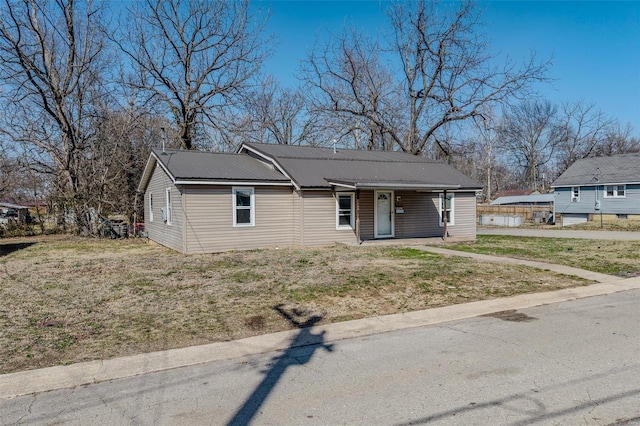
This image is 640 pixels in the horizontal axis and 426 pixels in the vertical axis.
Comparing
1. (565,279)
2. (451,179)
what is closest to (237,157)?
(451,179)

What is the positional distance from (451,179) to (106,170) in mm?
15692

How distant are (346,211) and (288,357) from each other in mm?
11890

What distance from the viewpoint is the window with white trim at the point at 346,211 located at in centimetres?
1655

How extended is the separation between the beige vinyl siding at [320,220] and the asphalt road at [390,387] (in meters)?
10.2

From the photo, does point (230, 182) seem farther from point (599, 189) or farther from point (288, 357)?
point (599, 189)

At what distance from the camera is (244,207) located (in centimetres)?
1541

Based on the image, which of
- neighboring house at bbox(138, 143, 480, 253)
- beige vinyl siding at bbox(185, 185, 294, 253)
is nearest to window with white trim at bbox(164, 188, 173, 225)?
neighboring house at bbox(138, 143, 480, 253)

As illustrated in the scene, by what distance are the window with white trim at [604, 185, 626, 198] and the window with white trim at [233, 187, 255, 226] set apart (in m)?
29.2

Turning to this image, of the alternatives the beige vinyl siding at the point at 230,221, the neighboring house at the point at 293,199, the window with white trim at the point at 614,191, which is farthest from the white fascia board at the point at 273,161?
the window with white trim at the point at 614,191

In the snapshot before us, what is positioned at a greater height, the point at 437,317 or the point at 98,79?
the point at 98,79

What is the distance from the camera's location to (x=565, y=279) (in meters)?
9.60

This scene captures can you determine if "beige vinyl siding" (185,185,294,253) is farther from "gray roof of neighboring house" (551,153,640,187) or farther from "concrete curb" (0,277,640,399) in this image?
"gray roof of neighboring house" (551,153,640,187)

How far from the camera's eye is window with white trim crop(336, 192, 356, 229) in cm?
1655

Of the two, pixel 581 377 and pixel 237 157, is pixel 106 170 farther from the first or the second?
pixel 581 377
